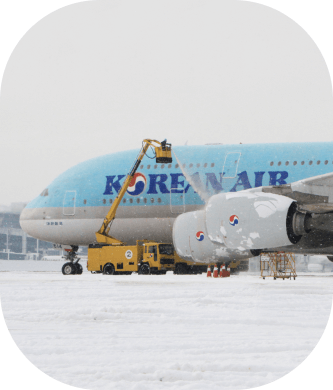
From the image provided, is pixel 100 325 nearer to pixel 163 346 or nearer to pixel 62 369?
pixel 163 346

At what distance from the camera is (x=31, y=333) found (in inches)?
237

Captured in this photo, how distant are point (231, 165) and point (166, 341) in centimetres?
1397

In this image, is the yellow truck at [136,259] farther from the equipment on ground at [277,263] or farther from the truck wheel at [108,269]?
the equipment on ground at [277,263]

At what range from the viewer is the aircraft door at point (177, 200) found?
66.8ft

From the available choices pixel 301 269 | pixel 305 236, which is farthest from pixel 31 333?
pixel 301 269

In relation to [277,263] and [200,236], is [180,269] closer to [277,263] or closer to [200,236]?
[277,263]

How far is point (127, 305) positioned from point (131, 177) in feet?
39.9

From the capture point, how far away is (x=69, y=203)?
23.1 meters

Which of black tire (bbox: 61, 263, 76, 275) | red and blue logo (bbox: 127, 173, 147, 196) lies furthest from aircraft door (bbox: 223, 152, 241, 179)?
black tire (bbox: 61, 263, 76, 275)

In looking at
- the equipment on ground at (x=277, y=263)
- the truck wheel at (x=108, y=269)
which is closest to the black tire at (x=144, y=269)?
the truck wheel at (x=108, y=269)

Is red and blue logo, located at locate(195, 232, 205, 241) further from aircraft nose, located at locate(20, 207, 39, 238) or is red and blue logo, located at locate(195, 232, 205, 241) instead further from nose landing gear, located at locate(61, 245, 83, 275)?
aircraft nose, located at locate(20, 207, 39, 238)

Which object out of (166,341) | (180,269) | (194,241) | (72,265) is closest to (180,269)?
(180,269)

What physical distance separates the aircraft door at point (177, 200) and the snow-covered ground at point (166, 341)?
10.1 metres

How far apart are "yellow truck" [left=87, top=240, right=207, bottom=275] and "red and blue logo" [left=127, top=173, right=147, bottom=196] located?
198cm
